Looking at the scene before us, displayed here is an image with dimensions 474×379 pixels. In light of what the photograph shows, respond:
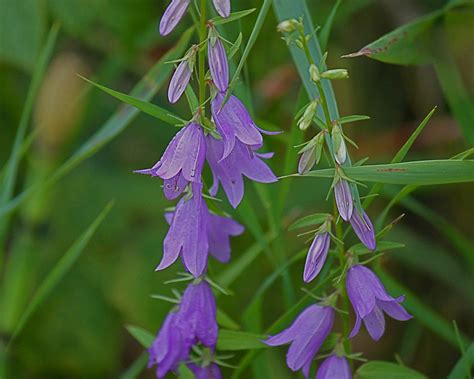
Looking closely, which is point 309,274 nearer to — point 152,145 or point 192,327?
point 192,327

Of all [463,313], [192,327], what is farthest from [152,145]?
[192,327]

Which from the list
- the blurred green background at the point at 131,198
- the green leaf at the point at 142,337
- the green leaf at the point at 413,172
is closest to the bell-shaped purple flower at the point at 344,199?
the green leaf at the point at 413,172

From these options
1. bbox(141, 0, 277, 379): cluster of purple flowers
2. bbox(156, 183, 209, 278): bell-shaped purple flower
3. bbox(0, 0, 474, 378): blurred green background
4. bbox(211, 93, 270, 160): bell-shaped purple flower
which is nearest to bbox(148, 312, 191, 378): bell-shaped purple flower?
bbox(141, 0, 277, 379): cluster of purple flowers

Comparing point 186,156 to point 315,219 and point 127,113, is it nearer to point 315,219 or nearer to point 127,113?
point 315,219

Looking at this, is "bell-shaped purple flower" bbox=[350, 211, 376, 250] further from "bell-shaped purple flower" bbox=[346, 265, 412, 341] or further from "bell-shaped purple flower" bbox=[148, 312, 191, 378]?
"bell-shaped purple flower" bbox=[148, 312, 191, 378]

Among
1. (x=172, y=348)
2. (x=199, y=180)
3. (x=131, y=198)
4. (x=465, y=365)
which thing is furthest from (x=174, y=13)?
(x=131, y=198)

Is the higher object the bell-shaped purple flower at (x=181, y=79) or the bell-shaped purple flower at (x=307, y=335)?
the bell-shaped purple flower at (x=181, y=79)

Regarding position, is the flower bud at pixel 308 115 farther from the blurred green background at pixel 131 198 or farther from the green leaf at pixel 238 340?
the blurred green background at pixel 131 198
